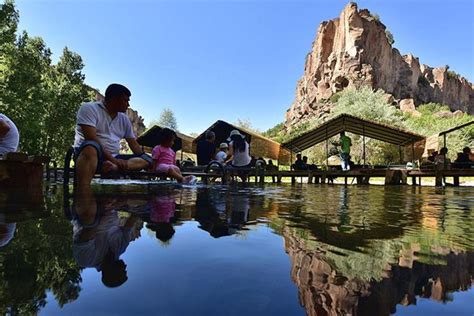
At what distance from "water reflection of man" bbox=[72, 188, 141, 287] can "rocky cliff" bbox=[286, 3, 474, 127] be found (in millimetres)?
67824

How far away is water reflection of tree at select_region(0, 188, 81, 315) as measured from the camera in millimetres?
720

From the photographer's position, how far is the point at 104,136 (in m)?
4.07

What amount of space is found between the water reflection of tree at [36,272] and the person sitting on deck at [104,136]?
7.65 feet

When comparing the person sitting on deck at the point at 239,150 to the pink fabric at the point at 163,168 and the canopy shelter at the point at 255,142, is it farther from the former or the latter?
the canopy shelter at the point at 255,142

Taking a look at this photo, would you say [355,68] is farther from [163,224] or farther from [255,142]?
[163,224]

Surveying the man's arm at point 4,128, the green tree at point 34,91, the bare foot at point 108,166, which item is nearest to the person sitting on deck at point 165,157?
the bare foot at point 108,166

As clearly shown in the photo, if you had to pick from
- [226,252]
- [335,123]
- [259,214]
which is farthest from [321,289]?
[335,123]

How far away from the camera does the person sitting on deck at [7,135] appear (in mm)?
3992

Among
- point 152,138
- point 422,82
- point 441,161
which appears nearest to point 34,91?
point 152,138

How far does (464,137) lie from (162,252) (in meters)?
44.4

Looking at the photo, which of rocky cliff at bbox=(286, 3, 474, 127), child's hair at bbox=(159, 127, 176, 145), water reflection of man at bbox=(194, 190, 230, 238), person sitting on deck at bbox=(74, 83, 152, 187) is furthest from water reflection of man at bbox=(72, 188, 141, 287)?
rocky cliff at bbox=(286, 3, 474, 127)

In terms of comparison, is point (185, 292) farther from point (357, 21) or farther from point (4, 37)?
point (357, 21)

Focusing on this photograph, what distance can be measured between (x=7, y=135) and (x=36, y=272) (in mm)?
3910

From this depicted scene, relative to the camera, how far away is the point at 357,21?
7762 cm
